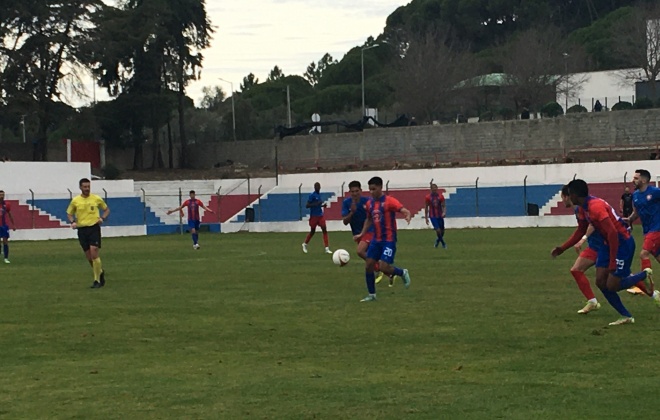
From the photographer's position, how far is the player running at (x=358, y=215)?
18609 millimetres

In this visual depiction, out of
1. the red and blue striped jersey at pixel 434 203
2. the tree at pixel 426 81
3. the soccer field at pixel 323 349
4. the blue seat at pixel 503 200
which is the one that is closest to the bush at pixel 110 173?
the tree at pixel 426 81

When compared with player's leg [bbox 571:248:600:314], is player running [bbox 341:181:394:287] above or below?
above

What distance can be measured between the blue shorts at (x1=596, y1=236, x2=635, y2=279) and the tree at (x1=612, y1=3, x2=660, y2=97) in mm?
64226

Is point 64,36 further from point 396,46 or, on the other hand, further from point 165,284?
point 165,284

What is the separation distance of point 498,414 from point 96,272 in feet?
→ 45.0

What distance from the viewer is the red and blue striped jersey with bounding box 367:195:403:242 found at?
16.2m

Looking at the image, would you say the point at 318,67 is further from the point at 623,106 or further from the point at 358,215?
the point at 358,215

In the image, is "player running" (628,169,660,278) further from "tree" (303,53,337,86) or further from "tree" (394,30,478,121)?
"tree" (303,53,337,86)

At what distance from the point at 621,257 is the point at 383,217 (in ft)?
14.4

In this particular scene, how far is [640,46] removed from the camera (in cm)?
7775

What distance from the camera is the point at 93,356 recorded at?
11.5 meters

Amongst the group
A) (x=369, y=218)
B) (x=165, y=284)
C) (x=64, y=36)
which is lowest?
(x=165, y=284)

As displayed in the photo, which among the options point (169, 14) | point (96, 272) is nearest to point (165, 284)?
point (96, 272)

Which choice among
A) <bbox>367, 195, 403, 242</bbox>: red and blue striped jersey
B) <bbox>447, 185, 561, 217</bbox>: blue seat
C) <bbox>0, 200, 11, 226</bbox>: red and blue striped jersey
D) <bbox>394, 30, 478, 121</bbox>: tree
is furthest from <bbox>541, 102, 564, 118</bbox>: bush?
<bbox>367, 195, 403, 242</bbox>: red and blue striped jersey
